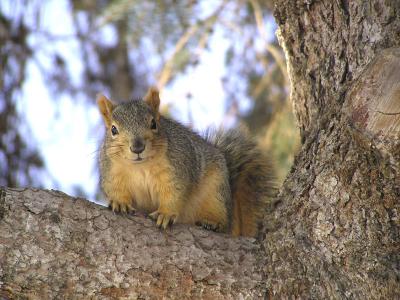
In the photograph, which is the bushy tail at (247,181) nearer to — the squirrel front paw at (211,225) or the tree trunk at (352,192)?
the squirrel front paw at (211,225)

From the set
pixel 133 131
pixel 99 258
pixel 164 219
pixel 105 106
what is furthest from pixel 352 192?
pixel 105 106

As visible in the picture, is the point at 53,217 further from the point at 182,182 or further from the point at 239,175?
the point at 239,175

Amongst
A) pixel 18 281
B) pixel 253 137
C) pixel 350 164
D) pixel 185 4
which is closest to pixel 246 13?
pixel 185 4

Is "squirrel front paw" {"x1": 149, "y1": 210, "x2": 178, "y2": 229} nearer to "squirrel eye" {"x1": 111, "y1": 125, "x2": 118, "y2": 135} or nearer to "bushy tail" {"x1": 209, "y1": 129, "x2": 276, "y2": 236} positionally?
"squirrel eye" {"x1": 111, "y1": 125, "x2": 118, "y2": 135}

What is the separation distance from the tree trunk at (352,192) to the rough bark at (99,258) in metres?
0.14

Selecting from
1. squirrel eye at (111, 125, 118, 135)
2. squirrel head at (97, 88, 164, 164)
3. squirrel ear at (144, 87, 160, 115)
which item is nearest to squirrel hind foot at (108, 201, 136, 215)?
squirrel head at (97, 88, 164, 164)

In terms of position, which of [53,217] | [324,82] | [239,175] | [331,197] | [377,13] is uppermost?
[377,13]

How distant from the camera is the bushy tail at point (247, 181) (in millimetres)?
2814

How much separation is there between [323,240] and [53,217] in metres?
0.76

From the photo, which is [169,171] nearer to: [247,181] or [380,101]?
[247,181]

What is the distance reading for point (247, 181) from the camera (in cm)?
287

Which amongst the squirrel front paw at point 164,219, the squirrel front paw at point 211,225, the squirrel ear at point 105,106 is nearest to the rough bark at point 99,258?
the squirrel front paw at point 164,219

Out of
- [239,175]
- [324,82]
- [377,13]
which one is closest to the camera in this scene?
[377,13]

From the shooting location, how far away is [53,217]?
189cm
